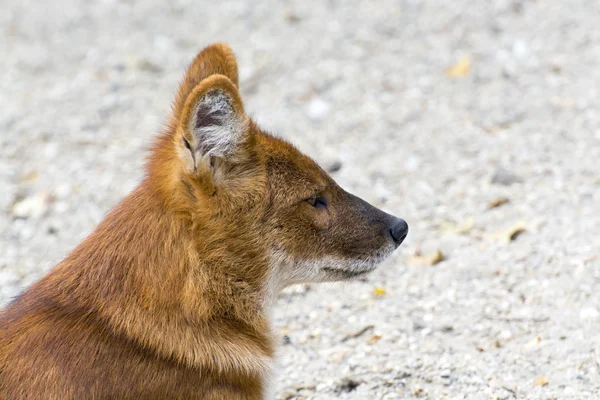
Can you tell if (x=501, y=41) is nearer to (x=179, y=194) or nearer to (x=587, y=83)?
(x=587, y=83)

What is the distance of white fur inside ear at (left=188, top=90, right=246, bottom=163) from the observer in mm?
4281

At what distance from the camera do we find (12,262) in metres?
7.20

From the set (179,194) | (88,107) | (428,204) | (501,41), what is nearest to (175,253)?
→ (179,194)

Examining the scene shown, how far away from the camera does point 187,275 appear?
4492mm

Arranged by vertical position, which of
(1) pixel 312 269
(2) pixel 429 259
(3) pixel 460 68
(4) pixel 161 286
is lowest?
(2) pixel 429 259

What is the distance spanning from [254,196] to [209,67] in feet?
3.09

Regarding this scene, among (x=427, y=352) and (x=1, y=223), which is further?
(x=1, y=223)

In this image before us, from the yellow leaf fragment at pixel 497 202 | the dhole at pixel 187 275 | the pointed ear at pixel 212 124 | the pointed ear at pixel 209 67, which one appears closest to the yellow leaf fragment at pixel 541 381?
the dhole at pixel 187 275

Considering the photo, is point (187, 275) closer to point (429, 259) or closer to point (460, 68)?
point (429, 259)

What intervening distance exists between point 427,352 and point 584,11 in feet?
22.3

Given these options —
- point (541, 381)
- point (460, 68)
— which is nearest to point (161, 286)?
point (541, 381)

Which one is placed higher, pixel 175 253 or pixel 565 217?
pixel 175 253

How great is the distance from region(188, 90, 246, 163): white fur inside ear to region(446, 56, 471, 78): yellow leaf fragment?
5.98m

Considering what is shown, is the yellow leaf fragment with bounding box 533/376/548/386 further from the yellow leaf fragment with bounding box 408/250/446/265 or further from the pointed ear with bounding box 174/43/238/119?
the pointed ear with bounding box 174/43/238/119
